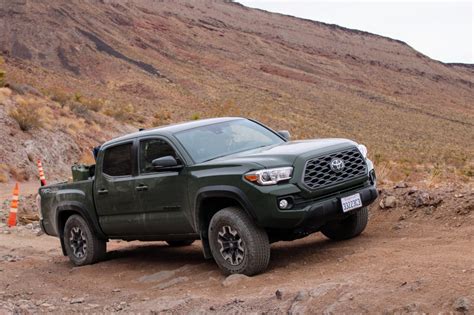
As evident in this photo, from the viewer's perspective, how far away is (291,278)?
6711 millimetres

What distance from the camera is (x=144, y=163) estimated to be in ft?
26.8

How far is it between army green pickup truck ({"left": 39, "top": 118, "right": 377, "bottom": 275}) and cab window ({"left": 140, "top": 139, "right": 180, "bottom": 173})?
12mm

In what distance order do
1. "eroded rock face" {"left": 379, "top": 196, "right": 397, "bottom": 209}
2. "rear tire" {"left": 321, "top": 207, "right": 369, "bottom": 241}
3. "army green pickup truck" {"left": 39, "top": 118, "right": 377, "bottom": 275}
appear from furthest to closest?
"eroded rock face" {"left": 379, "top": 196, "right": 397, "bottom": 209}, "rear tire" {"left": 321, "top": 207, "right": 369, "bottom": 241}, "army green pickup truck" {"left": 39, "top": 118, "right": 377, "bottom": 275}

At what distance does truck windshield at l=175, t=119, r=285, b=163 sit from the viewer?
7.73 meters

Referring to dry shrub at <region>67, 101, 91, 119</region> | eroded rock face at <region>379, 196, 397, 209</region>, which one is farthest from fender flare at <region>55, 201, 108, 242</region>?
dry shrub at <region>67, 101, 91, 119</region>

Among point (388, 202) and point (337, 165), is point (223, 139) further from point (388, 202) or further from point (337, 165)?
point (388, 202)

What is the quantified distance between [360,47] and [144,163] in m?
97.4

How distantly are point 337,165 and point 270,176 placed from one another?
83 centimetres

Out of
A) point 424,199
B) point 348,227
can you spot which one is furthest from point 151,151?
point 424,199

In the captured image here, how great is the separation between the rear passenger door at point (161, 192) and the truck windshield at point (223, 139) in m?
0.22

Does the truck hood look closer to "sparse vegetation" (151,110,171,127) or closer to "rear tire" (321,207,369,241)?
"rear tire" (321,207,369,241)

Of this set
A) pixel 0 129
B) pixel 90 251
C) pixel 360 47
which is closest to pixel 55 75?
pixel 0 129

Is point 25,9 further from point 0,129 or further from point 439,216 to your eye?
point 439,216

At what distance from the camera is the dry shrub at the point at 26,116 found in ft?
83.9
